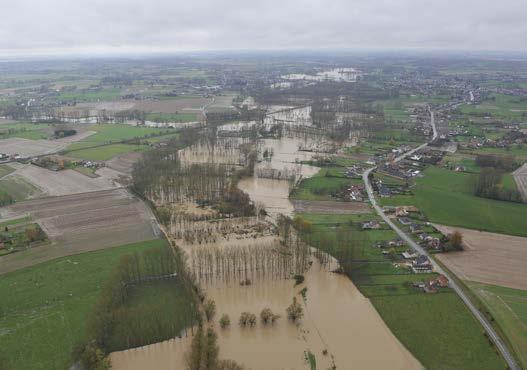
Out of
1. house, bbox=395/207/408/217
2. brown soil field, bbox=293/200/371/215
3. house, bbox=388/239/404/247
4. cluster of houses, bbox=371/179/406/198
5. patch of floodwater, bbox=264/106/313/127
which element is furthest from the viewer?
patch of floodwater, bbox=264/106/313/127

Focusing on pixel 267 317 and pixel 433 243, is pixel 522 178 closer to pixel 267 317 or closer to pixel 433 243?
pixel 433 243

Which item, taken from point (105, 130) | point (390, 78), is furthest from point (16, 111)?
point (390, 78)

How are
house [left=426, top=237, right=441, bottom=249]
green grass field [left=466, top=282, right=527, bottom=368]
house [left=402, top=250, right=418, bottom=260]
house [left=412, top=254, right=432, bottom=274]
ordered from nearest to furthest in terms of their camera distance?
green grass field [left=466, top=282, right=527, bottom=368] → house [left=412, top=254, right=432, bottom=274] → house [left=402, top=250, right=418, bottom=260] → house [left=426, top=237, right=441, bottom=249]

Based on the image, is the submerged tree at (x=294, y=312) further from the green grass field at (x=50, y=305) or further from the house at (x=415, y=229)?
the house at (x=415, y=229)

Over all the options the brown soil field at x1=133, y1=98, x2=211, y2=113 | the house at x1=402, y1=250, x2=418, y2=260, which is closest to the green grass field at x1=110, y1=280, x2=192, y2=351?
the house at x1=402, y1=250, x2=418, y2=260

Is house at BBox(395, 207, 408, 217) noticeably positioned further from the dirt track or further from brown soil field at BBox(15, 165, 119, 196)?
brown soil field at BBox(15, 165, 119, 196)

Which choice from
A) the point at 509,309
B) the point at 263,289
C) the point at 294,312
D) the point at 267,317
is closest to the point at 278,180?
the point at 263,289

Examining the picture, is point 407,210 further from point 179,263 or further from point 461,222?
point 179,263
